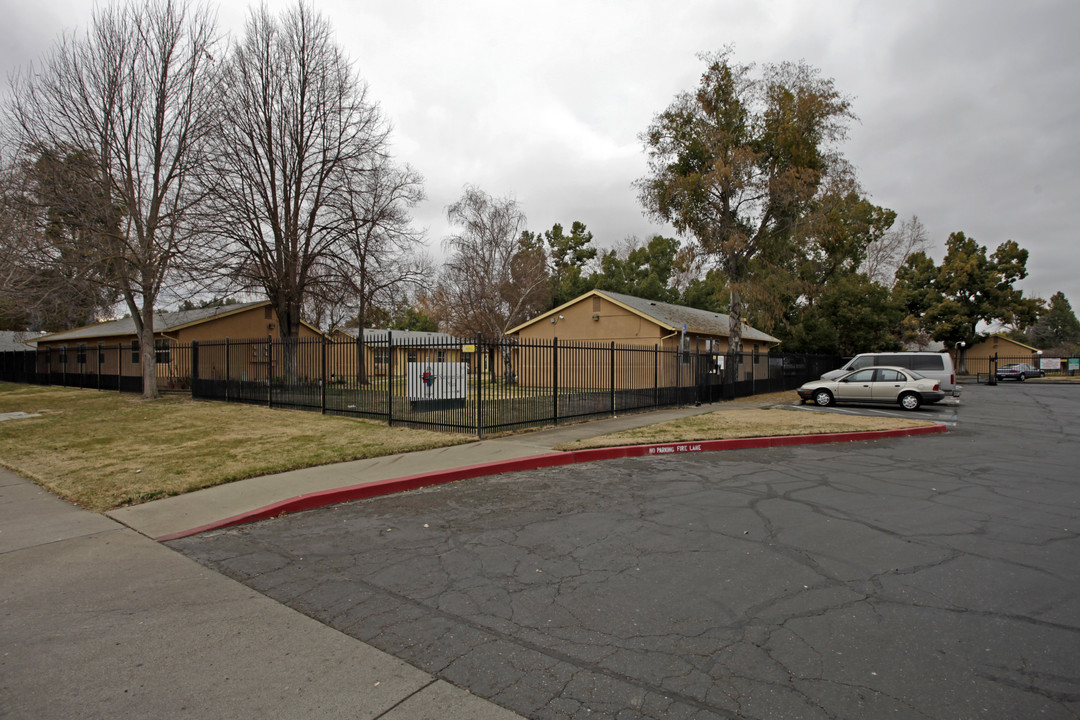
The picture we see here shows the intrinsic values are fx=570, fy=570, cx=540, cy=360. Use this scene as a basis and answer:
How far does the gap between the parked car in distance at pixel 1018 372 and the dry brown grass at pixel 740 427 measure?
35.9m

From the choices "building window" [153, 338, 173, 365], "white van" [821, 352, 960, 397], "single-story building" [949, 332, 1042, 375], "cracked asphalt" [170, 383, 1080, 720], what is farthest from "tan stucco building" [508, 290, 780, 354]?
"single-story building" [949, 332, 1042, 375]

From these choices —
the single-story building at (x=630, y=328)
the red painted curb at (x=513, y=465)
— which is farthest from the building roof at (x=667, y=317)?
the red painted curb at (x=513, y=465)

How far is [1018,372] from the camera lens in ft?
137

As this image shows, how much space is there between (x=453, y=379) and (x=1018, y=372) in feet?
154

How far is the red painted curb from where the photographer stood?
640 centimetres

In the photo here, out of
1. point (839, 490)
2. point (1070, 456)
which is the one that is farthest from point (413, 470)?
point (1070, 456)

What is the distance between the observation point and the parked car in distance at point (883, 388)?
61.1 feet

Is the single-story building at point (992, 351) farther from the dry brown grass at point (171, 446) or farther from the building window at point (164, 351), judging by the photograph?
the building window at point (164, 351)

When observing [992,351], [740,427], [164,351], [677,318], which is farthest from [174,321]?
[992,351]

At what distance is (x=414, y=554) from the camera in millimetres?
5105

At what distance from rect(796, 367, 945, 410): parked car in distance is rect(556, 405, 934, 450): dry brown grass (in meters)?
3.30

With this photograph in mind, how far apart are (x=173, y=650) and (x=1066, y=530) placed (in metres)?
7.74

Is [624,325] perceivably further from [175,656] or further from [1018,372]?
[1018,372]

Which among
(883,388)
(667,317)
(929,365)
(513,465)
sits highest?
(667,317)
